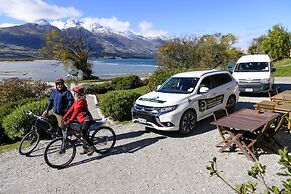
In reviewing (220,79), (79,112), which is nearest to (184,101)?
(220,79)

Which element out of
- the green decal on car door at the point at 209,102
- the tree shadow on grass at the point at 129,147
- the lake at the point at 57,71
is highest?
the green decal on car door at the point at 209,102

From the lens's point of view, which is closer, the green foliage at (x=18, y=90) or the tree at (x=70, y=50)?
the green foliage at (x=18, y=90)

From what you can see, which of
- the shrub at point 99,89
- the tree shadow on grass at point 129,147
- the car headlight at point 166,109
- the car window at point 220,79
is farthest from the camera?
the shrub at point 99,89

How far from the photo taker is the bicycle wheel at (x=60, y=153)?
250 inches

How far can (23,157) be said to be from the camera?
283 inches

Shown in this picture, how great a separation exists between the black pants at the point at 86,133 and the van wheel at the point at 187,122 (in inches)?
103

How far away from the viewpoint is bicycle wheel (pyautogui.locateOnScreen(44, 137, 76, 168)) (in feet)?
20.8

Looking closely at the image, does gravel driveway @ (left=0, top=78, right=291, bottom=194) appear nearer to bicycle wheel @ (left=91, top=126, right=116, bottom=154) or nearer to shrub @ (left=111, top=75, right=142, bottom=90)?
bicycle wheel @ (left=91, top=126, right=116, bottom=154)

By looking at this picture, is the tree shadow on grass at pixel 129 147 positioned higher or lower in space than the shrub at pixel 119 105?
lower

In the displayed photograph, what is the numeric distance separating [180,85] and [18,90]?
367 inches

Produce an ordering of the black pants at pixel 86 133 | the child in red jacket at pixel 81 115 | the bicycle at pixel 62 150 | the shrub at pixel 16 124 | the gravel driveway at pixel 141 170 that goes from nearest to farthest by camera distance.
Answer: the gravel driveway at pixel 141 170 < the bicycle at pixel 62 150 < the child in red jacket at pixel 81 115 < the black pants at pixel 86 133 < the shrub at pixel 16 124

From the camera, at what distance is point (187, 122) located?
8070 mm

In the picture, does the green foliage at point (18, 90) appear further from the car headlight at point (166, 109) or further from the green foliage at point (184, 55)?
the green foliage at point (184, 55)

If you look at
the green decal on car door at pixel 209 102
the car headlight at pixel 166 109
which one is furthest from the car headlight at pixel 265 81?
the car headlight at pixel 166 109
